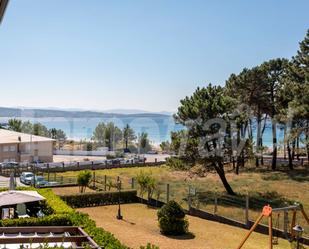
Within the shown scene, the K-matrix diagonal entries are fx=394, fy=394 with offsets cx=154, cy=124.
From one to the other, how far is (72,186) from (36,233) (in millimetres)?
21559

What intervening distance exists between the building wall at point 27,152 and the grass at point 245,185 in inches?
468

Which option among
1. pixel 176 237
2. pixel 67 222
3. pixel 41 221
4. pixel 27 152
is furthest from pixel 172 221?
pixel 27 152

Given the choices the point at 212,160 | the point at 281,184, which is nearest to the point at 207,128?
the point at 212,160

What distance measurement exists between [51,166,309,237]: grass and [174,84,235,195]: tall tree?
128 inches

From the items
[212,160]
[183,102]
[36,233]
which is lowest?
[36,233]

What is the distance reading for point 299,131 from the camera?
92.4 ft

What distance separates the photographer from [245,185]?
33.3 meters

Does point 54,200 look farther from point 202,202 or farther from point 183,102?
point 183,102

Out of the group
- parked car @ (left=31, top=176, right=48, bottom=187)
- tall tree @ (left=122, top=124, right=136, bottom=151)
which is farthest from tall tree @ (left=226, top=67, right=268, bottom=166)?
tall tree @ (left=122, top=124, right=136, bottom=151)

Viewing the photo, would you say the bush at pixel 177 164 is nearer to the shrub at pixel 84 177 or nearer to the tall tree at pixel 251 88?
the shrub at pixel 84 177

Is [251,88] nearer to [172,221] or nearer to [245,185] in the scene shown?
[245,185]

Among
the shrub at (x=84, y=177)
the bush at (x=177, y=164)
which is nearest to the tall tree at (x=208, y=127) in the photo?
the bush at (x=177, y=164)

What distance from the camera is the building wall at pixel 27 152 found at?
49.6m

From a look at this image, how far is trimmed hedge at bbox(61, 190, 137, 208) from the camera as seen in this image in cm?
2595
